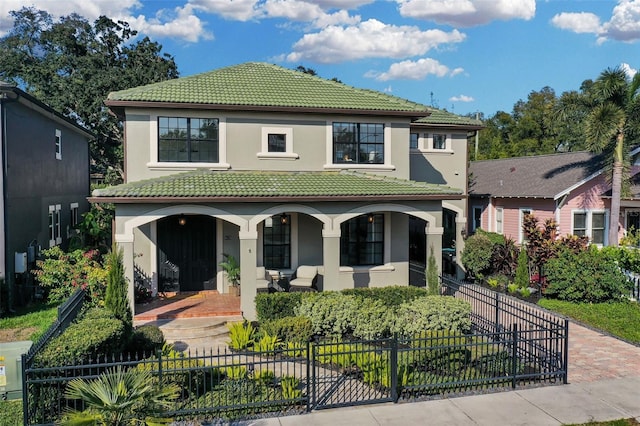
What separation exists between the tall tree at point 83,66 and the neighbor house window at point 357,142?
83.9ft

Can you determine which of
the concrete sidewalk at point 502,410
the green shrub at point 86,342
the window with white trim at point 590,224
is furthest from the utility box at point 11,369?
the window with white trim at point 590,224

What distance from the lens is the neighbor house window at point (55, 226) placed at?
18766 mm

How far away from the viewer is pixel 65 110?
36.4m

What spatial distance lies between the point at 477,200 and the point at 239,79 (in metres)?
16.2

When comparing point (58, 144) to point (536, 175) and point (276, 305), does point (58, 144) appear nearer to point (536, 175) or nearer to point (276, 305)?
point (276, 305)

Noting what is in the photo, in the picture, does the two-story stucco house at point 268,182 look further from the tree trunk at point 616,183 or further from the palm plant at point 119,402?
the tree trunk at point 616,183

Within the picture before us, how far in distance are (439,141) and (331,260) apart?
9217 millimetres

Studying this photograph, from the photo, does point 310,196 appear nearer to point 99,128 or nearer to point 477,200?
point 477,200

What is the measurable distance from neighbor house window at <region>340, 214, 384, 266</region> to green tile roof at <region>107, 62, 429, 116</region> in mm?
3946

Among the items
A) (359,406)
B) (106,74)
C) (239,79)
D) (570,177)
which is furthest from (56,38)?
(359,406)

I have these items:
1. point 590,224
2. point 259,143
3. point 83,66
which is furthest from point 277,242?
point 83,66

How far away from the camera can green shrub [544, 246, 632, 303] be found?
593 inches

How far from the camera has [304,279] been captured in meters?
15.4

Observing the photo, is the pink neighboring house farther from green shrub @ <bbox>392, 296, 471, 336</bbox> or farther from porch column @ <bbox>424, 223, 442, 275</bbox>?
green shrub @ <bbox>392, 296, 471, 336</bbox>
